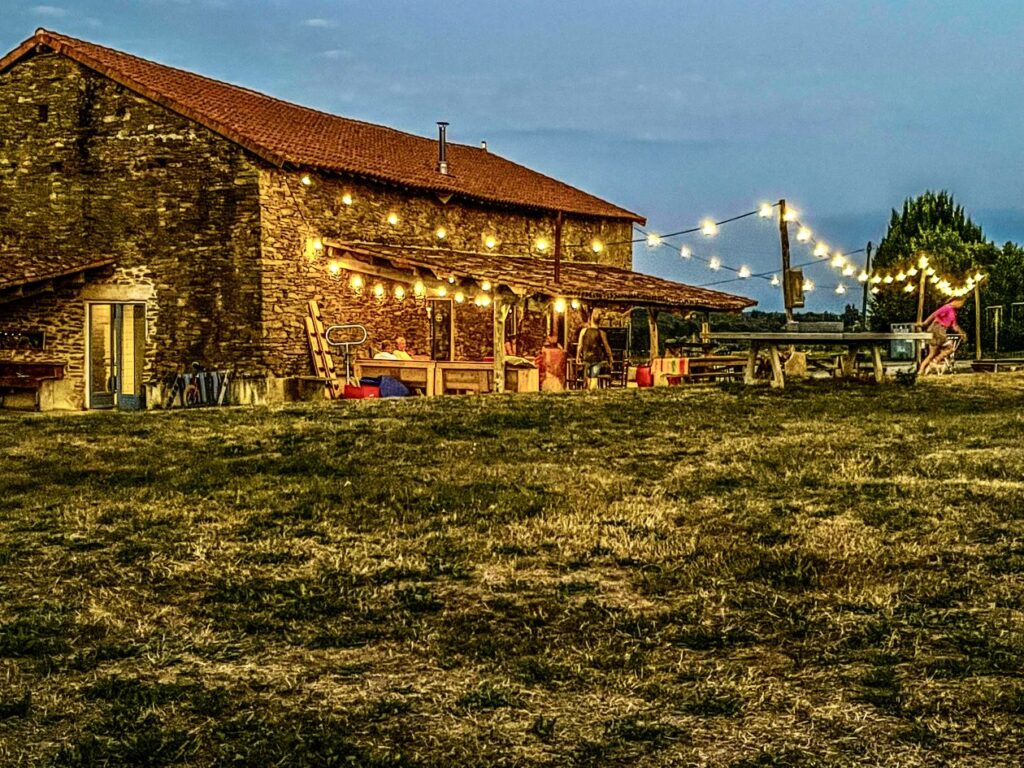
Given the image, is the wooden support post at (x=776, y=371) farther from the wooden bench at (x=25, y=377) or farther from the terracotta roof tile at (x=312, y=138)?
the wooden bench at (x=25, y=377)

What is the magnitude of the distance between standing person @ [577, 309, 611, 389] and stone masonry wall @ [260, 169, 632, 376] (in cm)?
155

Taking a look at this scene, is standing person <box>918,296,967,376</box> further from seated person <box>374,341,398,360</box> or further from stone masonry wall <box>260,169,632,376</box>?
seated person <box>374,341,398,360</box>

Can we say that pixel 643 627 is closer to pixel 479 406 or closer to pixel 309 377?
pixel 479 406

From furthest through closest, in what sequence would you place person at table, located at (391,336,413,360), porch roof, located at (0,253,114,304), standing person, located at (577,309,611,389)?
standing person, located at (577,309,611,389), person at table, located at (391,336,413,360), porch roof, located at (0,253,114,304)

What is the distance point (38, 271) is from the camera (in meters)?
17.6

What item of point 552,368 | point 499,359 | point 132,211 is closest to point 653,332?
point 552,368

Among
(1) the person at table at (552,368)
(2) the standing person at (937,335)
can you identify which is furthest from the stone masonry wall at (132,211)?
(2) the standing person at (937,335)

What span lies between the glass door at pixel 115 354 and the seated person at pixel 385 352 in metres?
4.22

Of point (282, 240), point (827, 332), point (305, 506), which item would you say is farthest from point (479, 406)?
point (282, 240)

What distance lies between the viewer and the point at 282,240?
17906mm

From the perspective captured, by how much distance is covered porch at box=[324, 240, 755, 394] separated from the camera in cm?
1730

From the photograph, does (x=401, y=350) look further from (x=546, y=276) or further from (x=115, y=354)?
(x=115, y=354)

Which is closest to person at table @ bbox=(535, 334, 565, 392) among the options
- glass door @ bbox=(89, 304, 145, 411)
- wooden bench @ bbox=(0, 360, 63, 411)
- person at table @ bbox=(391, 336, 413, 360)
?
person at table @ bbox=(391, 336, 413, 360)

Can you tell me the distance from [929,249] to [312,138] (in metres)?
31.1
